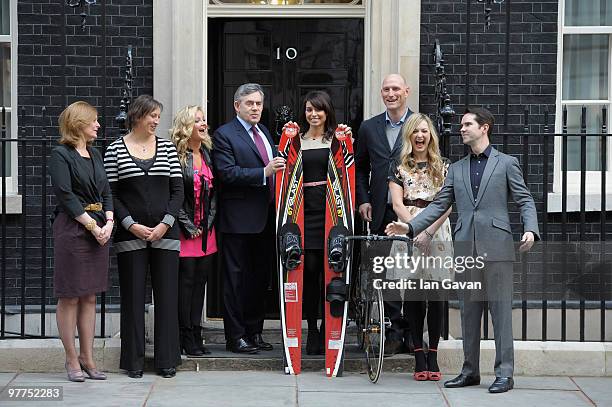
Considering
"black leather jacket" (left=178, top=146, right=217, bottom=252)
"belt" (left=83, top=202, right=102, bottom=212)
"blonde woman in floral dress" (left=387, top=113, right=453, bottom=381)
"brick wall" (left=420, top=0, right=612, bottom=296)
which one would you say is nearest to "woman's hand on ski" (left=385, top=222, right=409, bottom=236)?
"blonde woman in floral dress" (left=387, top=113, right=453, bottom=381)

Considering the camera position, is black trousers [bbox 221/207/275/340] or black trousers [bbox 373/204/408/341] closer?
black trousers [bbox 373/204/408/341]

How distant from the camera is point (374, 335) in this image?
8.20 metres

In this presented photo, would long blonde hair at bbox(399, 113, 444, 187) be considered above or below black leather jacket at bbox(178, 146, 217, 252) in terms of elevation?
above

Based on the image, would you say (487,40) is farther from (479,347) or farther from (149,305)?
(149,305)

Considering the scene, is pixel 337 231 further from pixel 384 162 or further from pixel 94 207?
pixel 94 207

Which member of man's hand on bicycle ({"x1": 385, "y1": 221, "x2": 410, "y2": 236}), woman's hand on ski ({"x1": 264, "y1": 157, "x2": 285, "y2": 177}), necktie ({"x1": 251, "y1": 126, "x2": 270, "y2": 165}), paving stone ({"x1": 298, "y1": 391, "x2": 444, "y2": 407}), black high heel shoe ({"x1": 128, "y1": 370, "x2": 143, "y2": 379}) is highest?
necktie ({"x1": 251, "y1": 126, "x2": 270, "y2": 165})

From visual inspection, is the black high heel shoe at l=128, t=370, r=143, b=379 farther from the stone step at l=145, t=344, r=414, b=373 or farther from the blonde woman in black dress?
the blonde woman in black dress

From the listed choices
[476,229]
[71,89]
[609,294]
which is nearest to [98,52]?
[71,89]

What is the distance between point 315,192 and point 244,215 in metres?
0.57

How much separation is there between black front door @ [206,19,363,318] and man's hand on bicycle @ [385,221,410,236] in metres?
2.34

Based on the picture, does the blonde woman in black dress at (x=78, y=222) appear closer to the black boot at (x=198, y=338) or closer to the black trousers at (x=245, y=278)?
the black boot at (x=198, y=338)

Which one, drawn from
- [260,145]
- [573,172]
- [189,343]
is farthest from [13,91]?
[573,172]

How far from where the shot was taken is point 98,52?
982 centimetres

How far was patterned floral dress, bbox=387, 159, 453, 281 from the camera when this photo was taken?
27.2 ft
